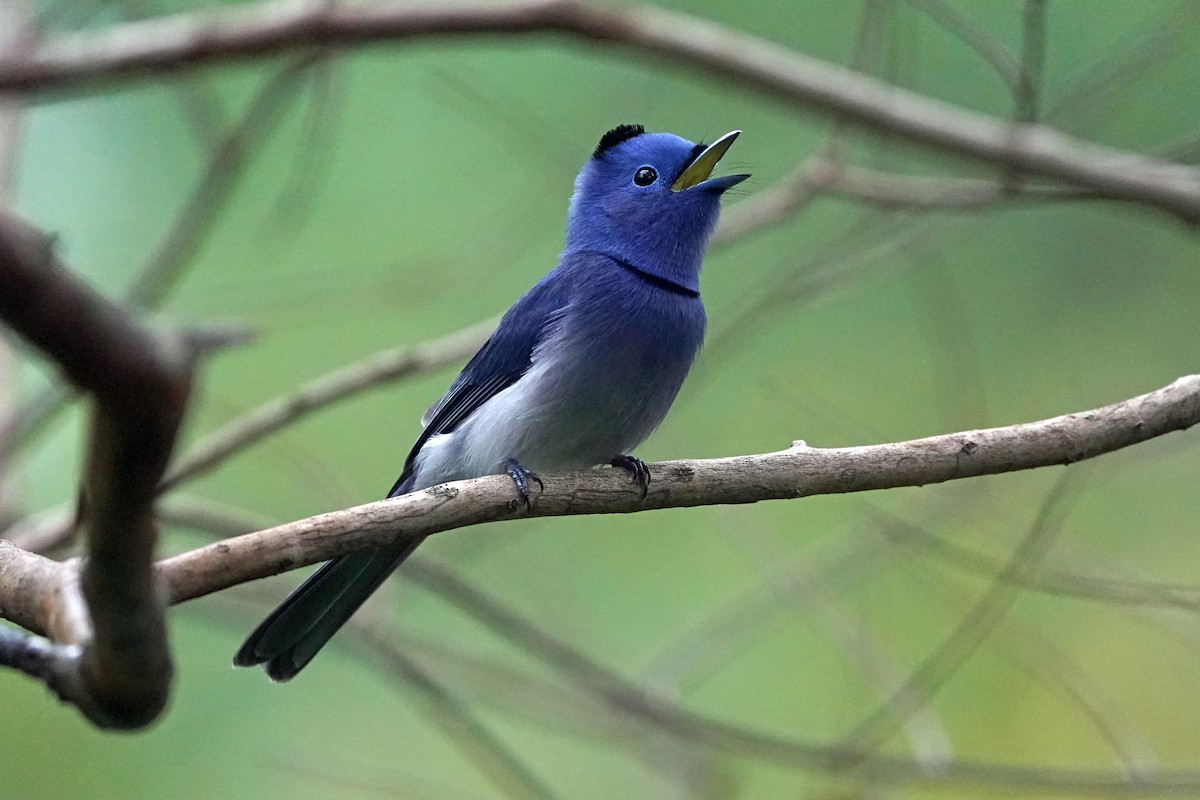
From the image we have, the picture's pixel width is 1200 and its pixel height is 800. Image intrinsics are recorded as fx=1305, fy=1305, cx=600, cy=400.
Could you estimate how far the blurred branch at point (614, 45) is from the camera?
4191 millimetres

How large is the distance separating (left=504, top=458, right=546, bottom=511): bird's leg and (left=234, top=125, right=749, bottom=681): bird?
0.04 ft

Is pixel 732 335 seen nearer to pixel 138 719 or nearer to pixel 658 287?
pixel 658 287

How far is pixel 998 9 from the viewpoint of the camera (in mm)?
6719

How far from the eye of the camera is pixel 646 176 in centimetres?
413

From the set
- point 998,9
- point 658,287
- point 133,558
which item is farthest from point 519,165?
point 133,558

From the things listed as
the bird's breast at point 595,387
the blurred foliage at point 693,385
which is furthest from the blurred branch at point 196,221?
the bird's breast at point 595,387

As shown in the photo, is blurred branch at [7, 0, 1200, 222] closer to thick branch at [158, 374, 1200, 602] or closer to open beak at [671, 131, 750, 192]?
open beak at [671, 131, 750, 192]

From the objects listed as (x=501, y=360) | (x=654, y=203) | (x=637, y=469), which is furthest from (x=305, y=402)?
(x=637, y=469)

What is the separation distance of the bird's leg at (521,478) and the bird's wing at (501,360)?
0.37 meters

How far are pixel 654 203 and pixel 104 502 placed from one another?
273 cm

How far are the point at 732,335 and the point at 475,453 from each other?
1511 mm

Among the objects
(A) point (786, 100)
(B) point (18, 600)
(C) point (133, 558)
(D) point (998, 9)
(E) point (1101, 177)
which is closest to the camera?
(C) point (133, 558)

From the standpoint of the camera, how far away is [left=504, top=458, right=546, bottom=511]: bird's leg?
9.34 ft

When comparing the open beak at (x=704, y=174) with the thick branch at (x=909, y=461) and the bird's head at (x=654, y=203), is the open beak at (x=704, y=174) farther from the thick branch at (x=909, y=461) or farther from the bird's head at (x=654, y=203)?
the thick branch at (x=909, y=461)
